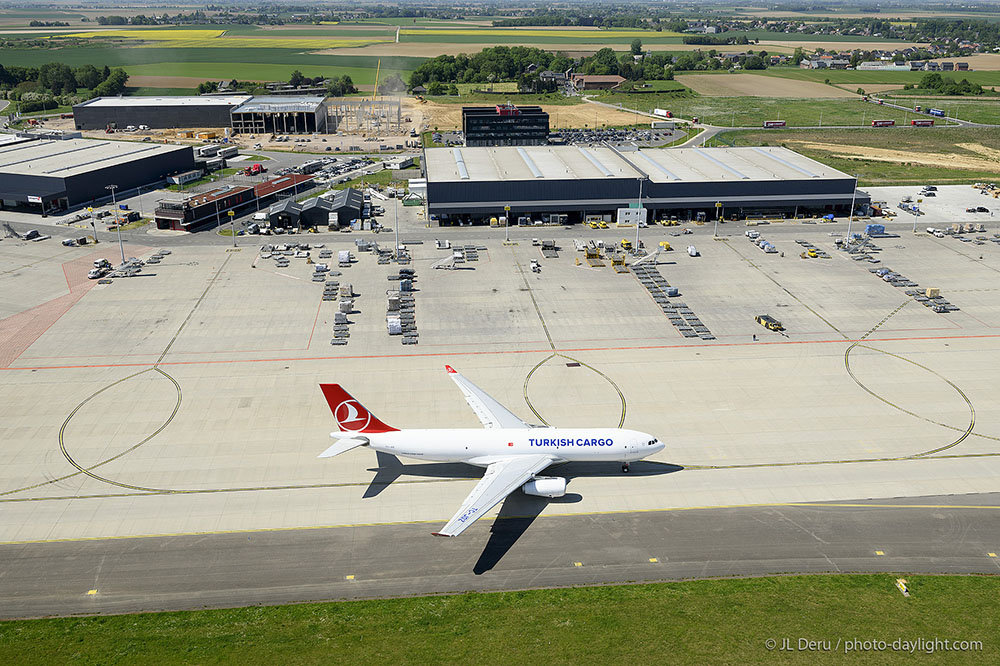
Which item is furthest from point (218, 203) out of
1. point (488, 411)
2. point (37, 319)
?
point (488, 411)

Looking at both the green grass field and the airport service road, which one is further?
the airport service road

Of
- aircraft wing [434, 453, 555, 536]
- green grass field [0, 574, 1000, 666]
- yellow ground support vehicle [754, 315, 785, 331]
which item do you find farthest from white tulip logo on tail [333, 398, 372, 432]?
yellow ground support vehicle [754, 315, 785, 331]

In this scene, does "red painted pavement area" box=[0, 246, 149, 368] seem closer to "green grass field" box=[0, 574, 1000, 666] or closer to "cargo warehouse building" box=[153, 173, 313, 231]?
"cargo warehouse building" box=[153, 173, 313, 231]

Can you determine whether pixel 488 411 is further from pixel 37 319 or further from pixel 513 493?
pixel 37 319

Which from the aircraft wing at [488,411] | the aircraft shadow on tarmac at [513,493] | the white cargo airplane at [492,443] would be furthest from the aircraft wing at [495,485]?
the aircraft wing at [488,411]

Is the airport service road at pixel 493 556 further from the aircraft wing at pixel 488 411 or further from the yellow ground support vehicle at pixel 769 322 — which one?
the yellow ground support vehicle at pixel 769 322

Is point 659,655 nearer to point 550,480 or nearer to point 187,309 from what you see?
point 550,480
